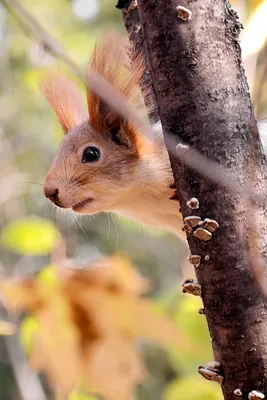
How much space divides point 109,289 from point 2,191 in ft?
5.52

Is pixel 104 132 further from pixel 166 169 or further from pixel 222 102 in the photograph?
pixel 222 102

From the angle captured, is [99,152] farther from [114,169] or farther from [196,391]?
[196,391]

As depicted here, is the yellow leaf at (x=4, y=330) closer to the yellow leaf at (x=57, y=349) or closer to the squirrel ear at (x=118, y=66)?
the yellow leaf at (x=57, y=349)

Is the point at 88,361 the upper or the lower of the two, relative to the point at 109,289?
lower

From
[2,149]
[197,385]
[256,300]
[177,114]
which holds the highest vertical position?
[2,149]

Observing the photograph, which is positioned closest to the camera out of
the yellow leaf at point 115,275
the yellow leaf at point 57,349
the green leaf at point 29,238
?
the yellow leaf at point 57,349

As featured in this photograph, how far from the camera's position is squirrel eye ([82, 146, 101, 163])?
1.51m

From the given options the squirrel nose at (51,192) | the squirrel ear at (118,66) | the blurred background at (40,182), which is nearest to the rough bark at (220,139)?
the squirrel ear at (118,66)

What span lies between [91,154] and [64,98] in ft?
0.56

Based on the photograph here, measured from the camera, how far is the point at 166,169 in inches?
59.5

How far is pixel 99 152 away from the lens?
5.00 ft

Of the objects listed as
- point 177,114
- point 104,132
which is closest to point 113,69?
point 104,132

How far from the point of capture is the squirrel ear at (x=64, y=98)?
1.59m

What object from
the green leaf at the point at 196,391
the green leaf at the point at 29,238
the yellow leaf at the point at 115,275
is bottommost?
the green leaf at the point at 196,391
